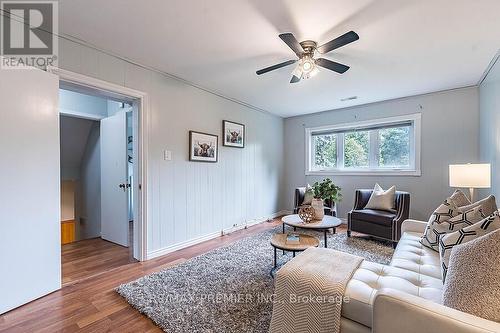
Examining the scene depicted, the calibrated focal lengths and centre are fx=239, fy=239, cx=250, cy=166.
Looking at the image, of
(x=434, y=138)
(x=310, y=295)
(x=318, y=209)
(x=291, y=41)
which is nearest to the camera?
(x=310, y=295)

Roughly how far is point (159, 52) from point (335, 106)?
11.1 feet

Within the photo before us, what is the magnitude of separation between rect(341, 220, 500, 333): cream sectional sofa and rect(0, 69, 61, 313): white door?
95.8 inches

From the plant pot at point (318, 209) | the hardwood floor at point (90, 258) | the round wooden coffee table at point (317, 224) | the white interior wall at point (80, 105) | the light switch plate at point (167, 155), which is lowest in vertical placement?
the hardwood floor at point (90, 258)

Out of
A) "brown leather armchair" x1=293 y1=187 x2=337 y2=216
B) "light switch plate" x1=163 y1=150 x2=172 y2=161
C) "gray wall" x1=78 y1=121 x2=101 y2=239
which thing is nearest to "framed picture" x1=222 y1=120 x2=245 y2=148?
"light switch plate" x1=163 y1=150 x2=172 y2=161

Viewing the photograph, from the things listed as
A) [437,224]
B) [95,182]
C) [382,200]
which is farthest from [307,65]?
[95,182]

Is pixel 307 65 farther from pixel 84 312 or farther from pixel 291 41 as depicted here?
pixel 84 312

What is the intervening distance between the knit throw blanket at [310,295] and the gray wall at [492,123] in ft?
8.00

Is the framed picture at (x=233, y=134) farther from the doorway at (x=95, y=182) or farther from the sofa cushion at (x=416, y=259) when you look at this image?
the sofa cushion at (x=416, y=259)

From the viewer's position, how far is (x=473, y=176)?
2.68 metres

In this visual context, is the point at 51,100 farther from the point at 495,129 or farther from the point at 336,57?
the point at 495,129

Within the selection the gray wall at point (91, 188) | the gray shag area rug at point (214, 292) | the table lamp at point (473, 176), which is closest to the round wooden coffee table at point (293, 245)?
the gray shag area rug at point (214, 292)

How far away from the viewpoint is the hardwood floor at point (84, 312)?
1.69 m

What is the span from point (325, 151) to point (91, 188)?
453 cm

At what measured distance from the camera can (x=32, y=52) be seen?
210 cm
